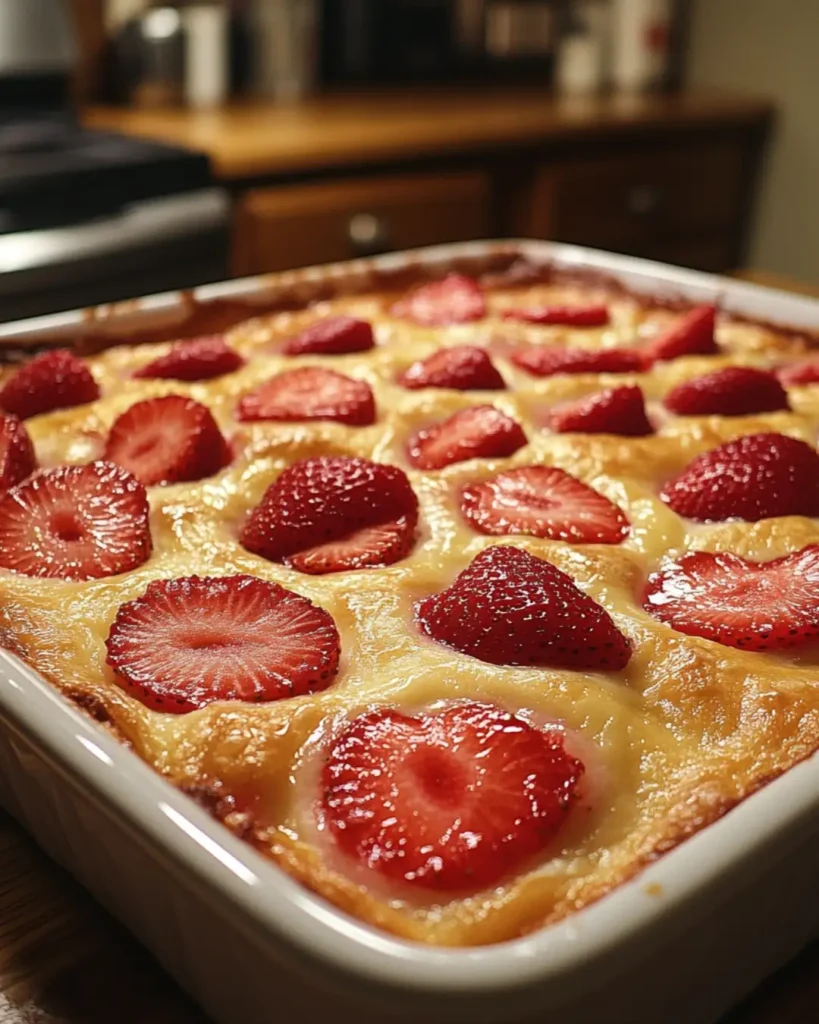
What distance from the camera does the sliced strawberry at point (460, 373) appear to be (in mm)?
1312

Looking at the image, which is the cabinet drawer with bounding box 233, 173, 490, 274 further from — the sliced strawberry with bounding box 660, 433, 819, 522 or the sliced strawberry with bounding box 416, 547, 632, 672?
the sliced strawberry with bounding box 416, 547, 632, 672

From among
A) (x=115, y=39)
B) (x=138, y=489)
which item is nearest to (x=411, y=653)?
(x=138, y=489)

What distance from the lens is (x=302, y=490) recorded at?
983 millimetres

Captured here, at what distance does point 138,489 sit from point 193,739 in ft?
1.13

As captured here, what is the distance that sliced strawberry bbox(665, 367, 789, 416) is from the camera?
1.27 m

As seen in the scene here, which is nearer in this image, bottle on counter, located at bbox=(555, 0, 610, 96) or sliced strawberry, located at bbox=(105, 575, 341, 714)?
sliced strawberry, located at bbox=(105, 575, 341, 714)

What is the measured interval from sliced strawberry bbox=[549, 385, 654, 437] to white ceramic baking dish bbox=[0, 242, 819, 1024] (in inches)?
23.7

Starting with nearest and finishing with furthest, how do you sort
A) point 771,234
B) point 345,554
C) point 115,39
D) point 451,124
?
point 345,554, point 451,124, point 115,39, point 771,234

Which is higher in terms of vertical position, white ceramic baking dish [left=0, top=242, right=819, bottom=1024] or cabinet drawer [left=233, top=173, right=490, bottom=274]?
white ceramic baking dish [left=0, top=242, right=819, bottom=1024]

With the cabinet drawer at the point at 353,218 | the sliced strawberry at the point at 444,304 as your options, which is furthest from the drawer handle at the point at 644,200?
the sliced strawberry at the point at 444,304

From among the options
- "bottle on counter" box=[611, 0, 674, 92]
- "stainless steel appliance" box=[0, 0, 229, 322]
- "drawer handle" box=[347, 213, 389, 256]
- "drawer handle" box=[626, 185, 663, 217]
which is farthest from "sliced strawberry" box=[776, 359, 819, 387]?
"bottle on counter" box=[611, 0, 674, 92]

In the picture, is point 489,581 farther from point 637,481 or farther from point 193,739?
point 637,481

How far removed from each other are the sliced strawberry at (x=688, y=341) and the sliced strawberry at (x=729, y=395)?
15cm

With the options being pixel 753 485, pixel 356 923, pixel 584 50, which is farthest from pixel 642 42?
pixel 356 923
